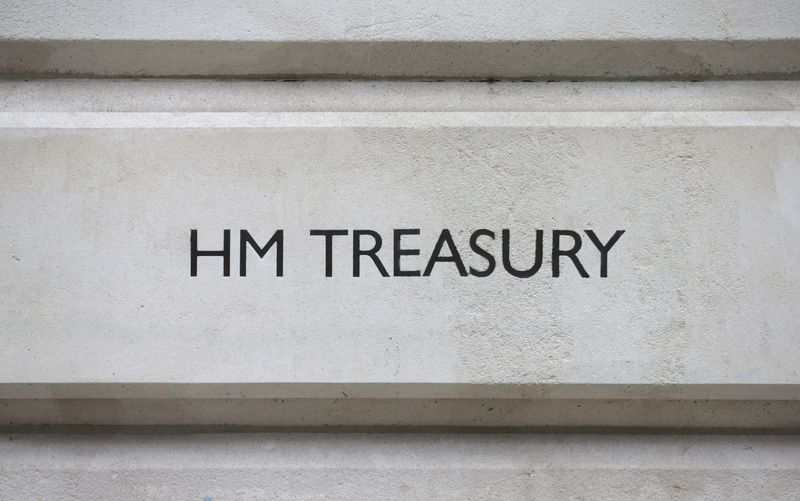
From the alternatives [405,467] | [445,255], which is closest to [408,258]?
[445,255]

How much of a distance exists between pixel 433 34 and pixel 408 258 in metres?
0.89

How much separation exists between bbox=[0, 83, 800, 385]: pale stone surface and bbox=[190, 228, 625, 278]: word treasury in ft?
0.07

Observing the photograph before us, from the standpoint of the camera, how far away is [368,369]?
104 inches

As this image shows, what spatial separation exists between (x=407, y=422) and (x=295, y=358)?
498 mm

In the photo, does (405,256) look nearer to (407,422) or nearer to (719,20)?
(407,422)

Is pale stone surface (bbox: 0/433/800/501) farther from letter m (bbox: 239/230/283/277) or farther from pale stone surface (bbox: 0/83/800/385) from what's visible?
letter m (bbox: 239/230/283/277)

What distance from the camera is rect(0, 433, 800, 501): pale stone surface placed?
8.70 feet

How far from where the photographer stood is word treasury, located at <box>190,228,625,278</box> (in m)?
2.67

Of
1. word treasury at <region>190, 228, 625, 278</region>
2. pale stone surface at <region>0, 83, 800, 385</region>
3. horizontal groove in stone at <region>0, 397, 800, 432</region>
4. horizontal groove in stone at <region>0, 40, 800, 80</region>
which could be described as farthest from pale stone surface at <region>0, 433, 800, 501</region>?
horizontal groove in stone at <region>0, 40, 800, 80</region>

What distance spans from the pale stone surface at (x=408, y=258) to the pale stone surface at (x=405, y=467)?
0.87ft

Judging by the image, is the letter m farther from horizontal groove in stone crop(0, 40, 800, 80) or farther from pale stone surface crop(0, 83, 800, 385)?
horizontal groove in stone crop(0, 40, 800, 80)

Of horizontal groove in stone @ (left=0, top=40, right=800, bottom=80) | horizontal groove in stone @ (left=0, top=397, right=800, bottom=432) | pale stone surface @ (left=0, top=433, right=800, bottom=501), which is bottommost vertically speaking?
pale stone surface @ (left=0, top=433, right=800, bottom=501)

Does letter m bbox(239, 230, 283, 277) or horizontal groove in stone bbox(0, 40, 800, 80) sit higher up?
horizontal groove in stone bbox(0, 40, 800, 80)

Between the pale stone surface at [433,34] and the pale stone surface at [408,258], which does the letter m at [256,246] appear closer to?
the pale stone surface at [408,258]
